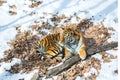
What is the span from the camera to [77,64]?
5.03 metres

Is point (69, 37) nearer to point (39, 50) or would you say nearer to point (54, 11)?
point (39, 50)

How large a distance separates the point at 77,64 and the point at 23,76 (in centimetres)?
108

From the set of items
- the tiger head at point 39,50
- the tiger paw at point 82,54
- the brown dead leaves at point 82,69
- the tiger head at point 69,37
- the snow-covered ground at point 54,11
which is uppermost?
the snow-covered ground at point 54,11

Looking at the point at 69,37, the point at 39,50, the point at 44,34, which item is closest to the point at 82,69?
the point at 69,37

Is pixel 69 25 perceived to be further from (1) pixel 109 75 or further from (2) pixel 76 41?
(1) pixel 109 75

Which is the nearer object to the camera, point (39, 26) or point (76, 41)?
point (76, 41)

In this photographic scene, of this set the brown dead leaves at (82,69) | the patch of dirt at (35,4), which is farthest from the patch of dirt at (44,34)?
the patch of dirt at (35,4)

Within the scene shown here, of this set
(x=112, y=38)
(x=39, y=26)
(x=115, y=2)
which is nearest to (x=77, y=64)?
(x=112, y=38)

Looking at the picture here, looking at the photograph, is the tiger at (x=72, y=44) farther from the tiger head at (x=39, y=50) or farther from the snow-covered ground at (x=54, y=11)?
the snow-covered ground at (x=54, y=11)

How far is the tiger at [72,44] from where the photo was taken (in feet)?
16.4

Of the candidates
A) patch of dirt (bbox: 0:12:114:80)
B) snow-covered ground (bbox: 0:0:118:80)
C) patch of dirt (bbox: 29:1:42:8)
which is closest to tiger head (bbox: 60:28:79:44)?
patch of dirt (bbox: 0:12:114:80)

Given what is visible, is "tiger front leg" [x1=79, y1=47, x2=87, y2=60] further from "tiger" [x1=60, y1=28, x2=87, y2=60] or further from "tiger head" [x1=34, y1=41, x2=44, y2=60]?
"tiger head" [x1=34, y1=41, x2=44, y2=60]

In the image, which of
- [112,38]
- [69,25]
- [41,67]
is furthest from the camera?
[69,25]

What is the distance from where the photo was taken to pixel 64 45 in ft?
16.6
